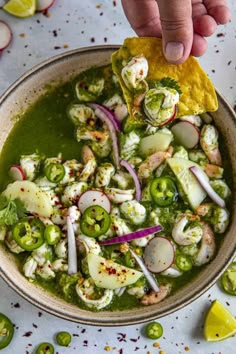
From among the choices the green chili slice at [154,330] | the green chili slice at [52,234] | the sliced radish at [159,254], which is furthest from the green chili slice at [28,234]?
the green chili slice at [154,330]

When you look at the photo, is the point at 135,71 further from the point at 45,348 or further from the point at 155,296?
the point at 45,348

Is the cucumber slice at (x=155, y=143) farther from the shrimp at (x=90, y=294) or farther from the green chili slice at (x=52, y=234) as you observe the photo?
the shrimp at (x=90, y=294)

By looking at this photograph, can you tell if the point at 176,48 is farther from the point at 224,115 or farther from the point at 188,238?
the point at 188,238

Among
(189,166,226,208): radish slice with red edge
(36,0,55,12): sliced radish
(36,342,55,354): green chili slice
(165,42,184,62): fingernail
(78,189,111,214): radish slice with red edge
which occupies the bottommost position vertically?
(36,342,55,354): green chili slice

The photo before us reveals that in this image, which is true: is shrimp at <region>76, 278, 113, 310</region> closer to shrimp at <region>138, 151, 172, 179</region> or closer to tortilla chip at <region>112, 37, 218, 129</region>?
shrimp at <region>138, 151, 172, 179</region>

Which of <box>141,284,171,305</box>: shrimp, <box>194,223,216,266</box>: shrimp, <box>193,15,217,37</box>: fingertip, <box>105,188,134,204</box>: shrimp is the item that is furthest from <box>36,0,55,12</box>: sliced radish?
<box>141,284,171,305</box>: shrimp

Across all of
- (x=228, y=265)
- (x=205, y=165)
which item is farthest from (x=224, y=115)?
(x=228, y=265)
